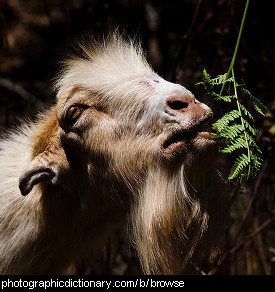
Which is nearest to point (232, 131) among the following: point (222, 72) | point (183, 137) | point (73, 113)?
point (183, 137)

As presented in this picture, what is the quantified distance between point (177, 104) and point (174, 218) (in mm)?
858

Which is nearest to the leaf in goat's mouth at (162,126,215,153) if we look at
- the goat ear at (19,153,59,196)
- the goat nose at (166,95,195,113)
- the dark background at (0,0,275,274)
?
the goat nose at (166,95,195,113)

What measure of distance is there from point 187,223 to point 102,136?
34.9 inches

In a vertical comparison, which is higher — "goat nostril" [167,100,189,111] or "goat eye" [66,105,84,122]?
"goat nostril" [167,100,189,111]

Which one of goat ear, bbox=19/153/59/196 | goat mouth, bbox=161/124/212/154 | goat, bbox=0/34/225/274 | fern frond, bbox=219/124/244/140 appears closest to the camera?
fern frond, bbox=219/124/244/140

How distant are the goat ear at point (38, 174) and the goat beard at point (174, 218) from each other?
0.68 meters

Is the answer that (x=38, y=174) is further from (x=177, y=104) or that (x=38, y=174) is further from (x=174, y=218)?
(x=177, y=104)

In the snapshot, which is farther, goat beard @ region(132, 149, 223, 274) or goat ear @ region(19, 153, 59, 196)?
goat ear @ region(19, 153, 59, 196)

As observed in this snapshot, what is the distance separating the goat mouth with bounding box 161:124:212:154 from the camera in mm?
3049

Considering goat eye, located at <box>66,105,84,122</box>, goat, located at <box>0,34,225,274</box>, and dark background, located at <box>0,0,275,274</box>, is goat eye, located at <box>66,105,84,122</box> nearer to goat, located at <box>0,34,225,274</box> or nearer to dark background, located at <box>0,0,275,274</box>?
goat, located at <box>0,34,225,274</box>

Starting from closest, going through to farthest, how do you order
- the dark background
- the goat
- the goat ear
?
the goat → the goat ear → the dark background

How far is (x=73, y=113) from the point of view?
3.58 m

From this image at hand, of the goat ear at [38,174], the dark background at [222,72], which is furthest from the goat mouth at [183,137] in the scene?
the goat ear at [38,174]

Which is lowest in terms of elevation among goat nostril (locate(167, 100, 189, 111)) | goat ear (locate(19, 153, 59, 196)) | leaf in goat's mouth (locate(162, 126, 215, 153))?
goat ear (locate(19, 153, 59, 196))
